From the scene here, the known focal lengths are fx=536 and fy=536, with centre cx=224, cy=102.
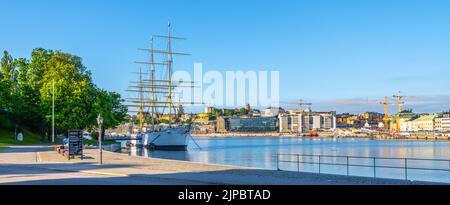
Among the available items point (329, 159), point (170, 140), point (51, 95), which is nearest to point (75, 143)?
point (329, 159)

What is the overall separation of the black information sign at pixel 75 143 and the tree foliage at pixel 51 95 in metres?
43.4

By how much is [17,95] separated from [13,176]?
68914mm

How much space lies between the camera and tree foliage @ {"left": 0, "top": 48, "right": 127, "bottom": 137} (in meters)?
89.1

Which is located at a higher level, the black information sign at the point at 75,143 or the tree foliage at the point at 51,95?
the tree foliage at the point at 51,95

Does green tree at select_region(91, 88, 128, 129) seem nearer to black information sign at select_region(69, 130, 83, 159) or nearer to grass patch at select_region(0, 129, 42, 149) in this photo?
grass patch at select_region(0, 129, 42, 149)

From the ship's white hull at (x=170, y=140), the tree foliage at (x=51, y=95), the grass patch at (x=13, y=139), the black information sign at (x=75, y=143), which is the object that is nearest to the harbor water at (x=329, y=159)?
the ship's white hull at (x=170, y=140)

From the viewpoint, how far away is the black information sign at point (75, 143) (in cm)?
4231

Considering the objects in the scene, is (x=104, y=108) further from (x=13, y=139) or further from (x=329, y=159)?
(x=329, y=159)

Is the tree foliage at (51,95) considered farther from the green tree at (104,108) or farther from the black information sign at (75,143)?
the black information sign at (75,143)

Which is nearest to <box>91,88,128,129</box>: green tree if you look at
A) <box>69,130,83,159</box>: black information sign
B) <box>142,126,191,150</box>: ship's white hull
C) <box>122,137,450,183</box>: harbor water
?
<box>122,137,450,183</box>: harbor water
